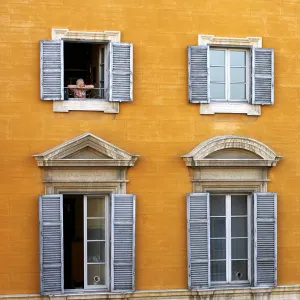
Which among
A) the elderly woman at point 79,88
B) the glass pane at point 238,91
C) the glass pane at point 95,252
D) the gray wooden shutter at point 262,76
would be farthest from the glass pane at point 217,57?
the glass pane at point 95,252

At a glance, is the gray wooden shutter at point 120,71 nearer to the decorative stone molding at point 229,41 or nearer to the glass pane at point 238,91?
the decorative stone molding at point 229,41

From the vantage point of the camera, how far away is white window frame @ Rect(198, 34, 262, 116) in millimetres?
17484

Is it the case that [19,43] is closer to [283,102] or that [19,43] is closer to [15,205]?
[15,205]

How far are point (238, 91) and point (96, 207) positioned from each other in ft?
11.4

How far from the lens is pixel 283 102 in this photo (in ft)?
58.7

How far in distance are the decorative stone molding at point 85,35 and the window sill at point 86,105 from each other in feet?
3.67

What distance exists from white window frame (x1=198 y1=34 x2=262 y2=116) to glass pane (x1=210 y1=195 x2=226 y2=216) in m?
1.59

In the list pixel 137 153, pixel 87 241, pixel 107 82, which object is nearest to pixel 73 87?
pixel 107 82

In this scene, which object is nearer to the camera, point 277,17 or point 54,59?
point 54,59

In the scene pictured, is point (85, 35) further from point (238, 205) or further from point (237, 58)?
point (238, 205)

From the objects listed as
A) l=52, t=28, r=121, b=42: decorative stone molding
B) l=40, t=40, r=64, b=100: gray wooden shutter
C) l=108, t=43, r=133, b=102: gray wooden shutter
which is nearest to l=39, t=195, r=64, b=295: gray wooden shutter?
l=40, t=40, r=64, b=100: gray wooden shutter

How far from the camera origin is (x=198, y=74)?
17.3 m

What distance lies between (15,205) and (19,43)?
2.87 meters

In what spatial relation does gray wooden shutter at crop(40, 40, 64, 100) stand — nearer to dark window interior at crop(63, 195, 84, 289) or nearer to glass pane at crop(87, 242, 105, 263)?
dark window interior at crop(63, 195, 84, 289)
